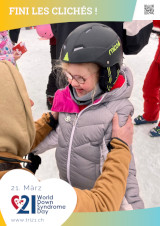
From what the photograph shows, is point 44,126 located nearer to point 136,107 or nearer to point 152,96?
point 152,96

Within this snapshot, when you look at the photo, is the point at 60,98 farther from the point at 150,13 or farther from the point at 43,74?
the point at 43,74

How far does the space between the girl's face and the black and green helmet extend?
0.10ft

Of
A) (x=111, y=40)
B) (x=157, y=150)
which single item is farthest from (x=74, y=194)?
(x=157, y=150)

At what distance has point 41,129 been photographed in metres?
1.09

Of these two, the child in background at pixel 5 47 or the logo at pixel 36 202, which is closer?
the logo at pixel 36 202

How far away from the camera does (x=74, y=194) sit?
Answer: 61 cm

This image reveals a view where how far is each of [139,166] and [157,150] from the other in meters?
0.27

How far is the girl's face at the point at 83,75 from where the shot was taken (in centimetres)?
87

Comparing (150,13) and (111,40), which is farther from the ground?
(150,13)

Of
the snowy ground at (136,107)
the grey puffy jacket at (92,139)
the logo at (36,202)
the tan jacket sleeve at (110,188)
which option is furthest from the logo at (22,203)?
the snowy ground at (136,107)

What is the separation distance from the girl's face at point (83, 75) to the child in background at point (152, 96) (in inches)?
40.8

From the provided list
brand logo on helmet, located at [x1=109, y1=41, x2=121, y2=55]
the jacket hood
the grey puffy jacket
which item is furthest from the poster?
brand logo on helmet, located at [x1=109, y1=41, x2=121, y2=55]

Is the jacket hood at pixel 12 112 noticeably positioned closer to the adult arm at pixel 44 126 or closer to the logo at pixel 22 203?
the logo at pixel 22 203

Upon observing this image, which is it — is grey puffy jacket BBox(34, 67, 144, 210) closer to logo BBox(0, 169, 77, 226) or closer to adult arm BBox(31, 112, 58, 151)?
adult arm BBox(31, 112, 58, 151)
